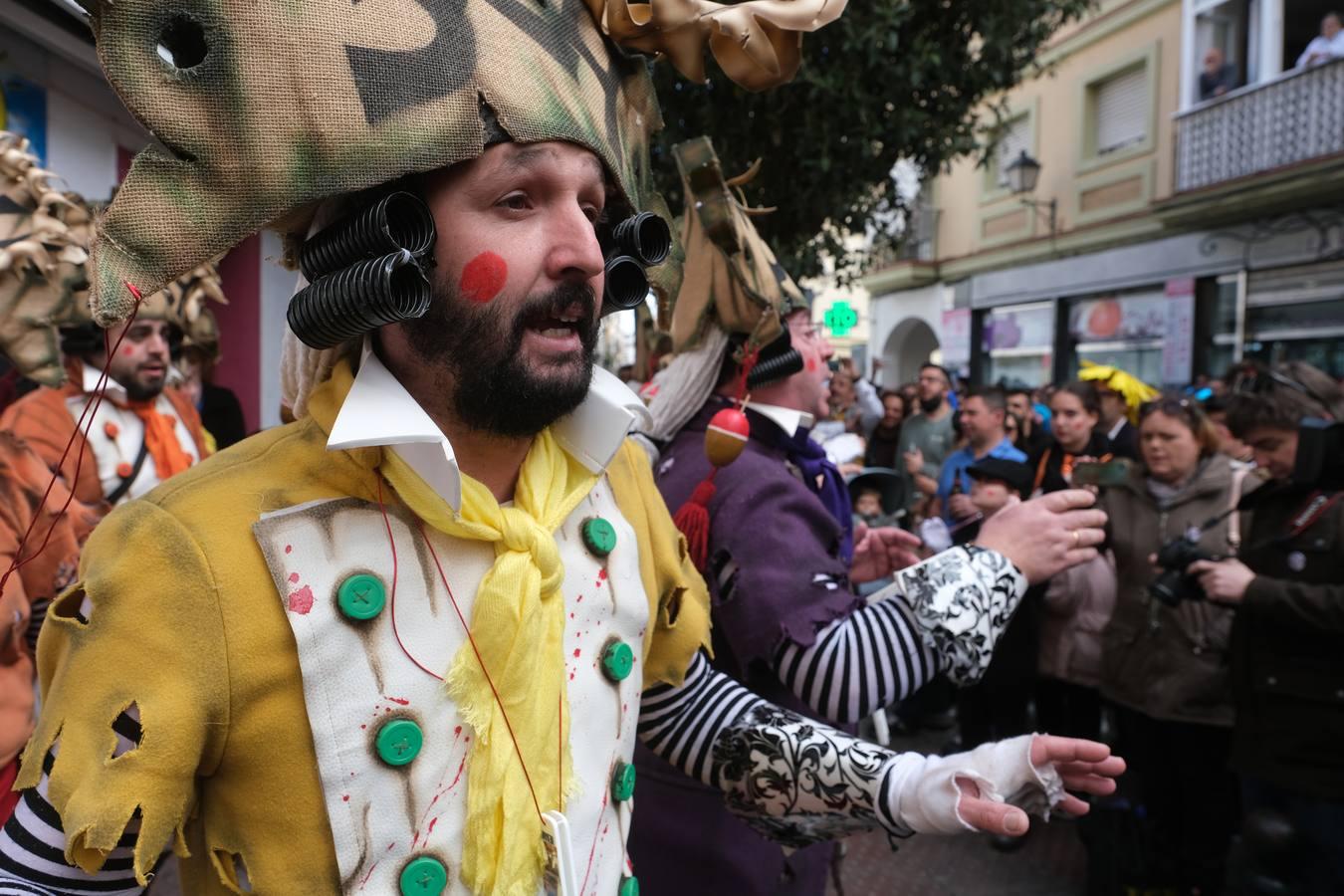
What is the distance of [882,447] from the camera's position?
840cm

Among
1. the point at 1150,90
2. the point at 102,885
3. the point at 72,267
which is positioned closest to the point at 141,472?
the point at 72,267

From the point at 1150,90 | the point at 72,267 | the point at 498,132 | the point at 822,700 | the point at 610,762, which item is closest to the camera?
the point at 498,132

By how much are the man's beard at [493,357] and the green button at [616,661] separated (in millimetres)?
339

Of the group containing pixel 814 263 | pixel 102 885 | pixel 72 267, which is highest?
pixel 814 263

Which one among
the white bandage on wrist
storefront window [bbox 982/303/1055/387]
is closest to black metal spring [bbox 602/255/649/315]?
the white bandage on wrist

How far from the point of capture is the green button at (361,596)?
Result: 111 cm

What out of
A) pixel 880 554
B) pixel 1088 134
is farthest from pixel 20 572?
pixel 1088 134

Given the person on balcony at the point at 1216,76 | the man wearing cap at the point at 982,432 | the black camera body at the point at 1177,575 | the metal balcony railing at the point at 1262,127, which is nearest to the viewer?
the black camera body at the point at 1177,575

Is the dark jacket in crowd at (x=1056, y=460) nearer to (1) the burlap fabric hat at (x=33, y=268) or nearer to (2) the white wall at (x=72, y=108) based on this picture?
(1) the burlap fabric hat at (x=33, y=268)

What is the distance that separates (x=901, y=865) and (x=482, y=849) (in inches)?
147

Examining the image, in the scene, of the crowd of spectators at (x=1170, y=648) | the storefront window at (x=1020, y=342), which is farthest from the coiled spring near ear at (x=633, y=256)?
the storefront window at (x=1020, y=342)

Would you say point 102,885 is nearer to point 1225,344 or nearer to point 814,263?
point 814,263

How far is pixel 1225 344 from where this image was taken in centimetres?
1200

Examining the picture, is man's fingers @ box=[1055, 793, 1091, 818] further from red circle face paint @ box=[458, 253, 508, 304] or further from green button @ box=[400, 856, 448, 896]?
red circle face paint @ box=[458, 253, 508, 304]
